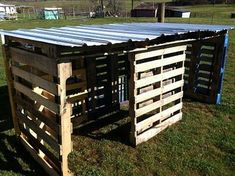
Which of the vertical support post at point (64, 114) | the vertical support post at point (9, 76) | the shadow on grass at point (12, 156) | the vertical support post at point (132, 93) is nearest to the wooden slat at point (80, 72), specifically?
the vertical support post at point (9, 76)

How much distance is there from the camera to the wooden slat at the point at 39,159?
5.21 meters

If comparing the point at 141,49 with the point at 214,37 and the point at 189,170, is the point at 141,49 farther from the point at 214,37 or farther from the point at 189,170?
the point at 214,37

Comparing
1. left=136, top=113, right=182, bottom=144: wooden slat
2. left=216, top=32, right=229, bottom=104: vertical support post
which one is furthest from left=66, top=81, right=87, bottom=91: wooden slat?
left=216, top=32, right=229, bottom=104: vertical support post

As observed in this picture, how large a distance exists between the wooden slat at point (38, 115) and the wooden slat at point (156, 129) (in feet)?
7.13

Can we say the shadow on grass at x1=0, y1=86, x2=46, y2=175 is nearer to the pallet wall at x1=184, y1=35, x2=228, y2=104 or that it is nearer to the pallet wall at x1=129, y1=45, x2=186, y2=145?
the pallet wall at x1=129, y1=45, x2=186, y2=145

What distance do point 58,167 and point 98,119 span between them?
2.75 metres

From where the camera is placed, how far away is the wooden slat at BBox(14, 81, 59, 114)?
4664 millimetres

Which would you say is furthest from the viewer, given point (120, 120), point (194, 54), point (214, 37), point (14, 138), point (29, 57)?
point (194, 54)

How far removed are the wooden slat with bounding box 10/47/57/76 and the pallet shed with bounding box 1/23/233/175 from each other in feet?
0.05

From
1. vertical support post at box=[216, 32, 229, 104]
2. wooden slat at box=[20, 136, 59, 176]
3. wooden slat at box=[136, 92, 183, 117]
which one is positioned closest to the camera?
wooden slat at box=[20, 136, 59, 176]

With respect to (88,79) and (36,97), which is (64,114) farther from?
(88,79)

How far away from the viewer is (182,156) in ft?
19.8

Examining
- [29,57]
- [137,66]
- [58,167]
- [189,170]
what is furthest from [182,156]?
[29,57]

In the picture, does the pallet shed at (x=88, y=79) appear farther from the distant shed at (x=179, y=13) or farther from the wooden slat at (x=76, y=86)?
the distant shed at (x=179, y=13)
